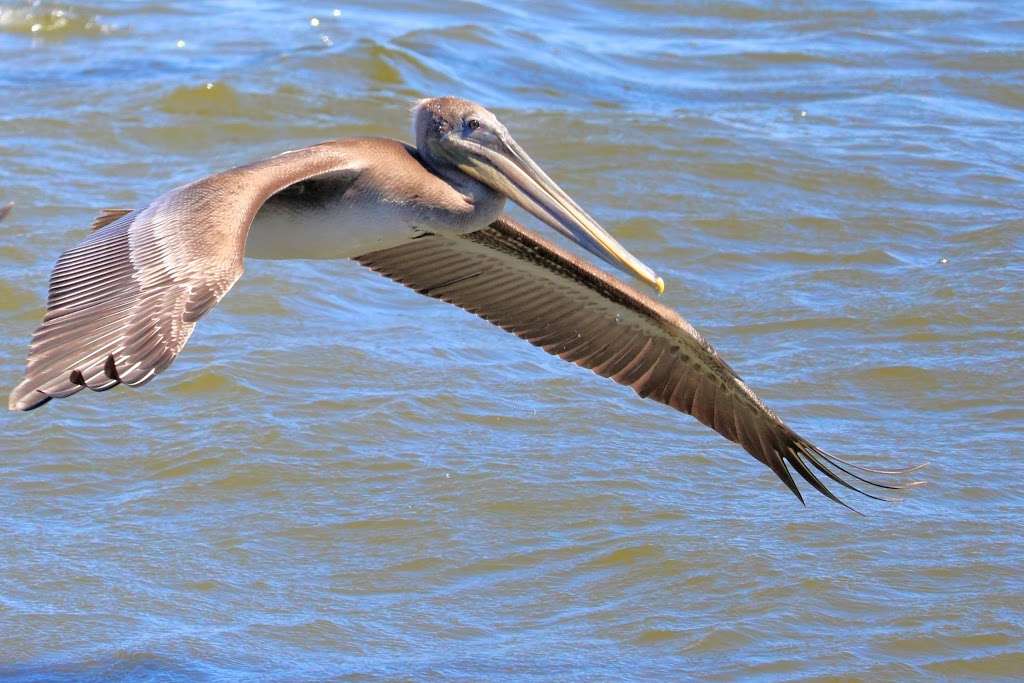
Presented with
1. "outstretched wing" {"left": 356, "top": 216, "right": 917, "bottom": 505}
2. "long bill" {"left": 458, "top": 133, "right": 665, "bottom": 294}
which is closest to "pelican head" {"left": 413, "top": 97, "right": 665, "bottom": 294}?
"long bill" {"left": 458, "top": 133, "right": 665, "bottom": 294}

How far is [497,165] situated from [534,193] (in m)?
0.16

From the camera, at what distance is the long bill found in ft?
19.4

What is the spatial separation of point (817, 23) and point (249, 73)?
5.46 meters

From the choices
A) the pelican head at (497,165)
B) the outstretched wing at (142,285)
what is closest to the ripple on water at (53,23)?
the pelican head at (497,165)

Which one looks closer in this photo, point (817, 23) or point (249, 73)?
point (249, 73)

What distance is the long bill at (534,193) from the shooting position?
5.91 meters

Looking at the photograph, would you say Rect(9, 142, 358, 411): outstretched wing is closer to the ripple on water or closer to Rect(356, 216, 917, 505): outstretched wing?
Rect(356, 216, 917, 505): outstretched wing

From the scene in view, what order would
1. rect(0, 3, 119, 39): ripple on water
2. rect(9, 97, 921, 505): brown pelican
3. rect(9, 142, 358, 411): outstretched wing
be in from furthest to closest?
rect(0, 3, 119, 39): ripple on water
rect(9, 97, 921, 505): brown pelican
rect(9, 142, 358, 411): outstretched wing

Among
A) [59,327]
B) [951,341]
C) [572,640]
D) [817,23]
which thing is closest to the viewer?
[59,327]

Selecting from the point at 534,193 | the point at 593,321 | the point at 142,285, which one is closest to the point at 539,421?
the point at 593,321

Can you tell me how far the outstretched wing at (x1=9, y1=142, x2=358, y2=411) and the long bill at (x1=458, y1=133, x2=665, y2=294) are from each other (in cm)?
81

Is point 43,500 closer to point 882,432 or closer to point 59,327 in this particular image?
point 59,327

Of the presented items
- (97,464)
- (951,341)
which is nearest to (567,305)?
(97,464)

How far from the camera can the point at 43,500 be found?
6.89 metres
